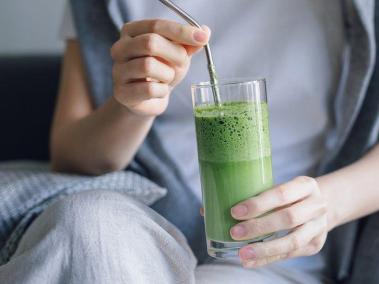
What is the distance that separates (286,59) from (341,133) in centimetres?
19

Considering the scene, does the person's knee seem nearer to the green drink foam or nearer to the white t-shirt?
the green drink foam

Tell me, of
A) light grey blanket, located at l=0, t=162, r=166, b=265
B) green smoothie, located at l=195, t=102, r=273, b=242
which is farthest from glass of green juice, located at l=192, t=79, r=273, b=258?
light grey blanket, located at l=0, t=162, r=166, b=265

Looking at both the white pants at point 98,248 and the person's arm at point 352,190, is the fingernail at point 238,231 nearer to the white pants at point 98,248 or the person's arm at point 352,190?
the white pants at point 98,248

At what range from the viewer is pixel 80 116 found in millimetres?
1272

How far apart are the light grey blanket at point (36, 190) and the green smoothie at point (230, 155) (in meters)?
0.26

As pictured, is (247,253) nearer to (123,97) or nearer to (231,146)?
(231,146)

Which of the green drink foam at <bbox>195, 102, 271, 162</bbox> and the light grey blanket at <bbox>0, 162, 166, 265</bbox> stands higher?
the green drink foam at <bbox>195, 102, 271, 162</bbox>

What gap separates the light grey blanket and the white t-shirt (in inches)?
8.3

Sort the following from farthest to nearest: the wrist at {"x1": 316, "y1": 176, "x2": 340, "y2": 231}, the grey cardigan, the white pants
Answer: the grey cardigan, the wrist at {"x1": 316, "y1": 176, "x2": 340, "y2": 231}, the white pants

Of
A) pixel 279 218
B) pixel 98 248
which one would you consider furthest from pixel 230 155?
pixel 98 248

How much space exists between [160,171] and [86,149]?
0.16m

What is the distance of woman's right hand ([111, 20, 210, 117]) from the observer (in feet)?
2.74

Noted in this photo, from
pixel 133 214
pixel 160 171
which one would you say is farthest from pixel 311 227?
pixel 160 171

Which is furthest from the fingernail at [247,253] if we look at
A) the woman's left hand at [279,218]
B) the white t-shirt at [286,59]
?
the white t-shirt at [286,59]
